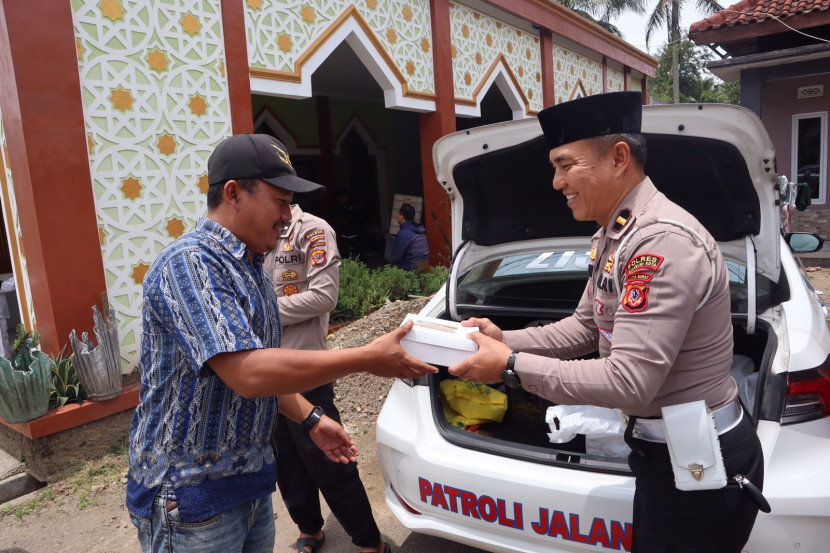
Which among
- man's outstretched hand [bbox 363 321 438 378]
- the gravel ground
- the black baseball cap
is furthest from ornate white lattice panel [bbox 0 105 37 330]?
man's outstretched hand [bbox 363 321 438 378]

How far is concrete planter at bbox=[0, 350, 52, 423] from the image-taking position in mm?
3555

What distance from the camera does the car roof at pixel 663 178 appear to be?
2.20 meters

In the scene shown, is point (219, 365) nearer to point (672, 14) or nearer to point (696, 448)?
point (696, 448)

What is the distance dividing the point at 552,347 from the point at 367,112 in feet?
37.1

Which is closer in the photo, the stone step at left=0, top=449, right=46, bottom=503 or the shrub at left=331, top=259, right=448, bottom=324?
the stone step at left=0, top=449, right=46, bottom=503

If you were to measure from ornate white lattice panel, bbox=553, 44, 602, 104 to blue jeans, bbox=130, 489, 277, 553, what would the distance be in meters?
9.97

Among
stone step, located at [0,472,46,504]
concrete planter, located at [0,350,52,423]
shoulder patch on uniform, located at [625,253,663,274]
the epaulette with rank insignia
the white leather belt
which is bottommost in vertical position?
stone step, located at [0,472,46,504]

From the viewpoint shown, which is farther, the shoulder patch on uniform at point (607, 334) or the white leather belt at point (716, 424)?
the shoulder patch on uniform at point (607, 334)

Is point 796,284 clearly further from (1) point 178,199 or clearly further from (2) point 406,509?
(1) point 178,199

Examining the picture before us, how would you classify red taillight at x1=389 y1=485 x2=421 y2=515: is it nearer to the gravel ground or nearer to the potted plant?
the gravel ground

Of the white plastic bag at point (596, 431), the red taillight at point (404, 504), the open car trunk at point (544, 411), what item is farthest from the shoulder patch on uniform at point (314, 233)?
the white plastic bag at point (596, 431)

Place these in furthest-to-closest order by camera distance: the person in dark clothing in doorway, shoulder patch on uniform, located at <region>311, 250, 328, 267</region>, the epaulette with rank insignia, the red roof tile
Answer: the red roof tile
the person in dark clothing in doorway
shoulder patch on uniform, located at <region>311, 250, 328, 267</region>
the epaulette with rank insignia

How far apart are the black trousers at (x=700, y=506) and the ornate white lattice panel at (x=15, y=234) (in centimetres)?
434

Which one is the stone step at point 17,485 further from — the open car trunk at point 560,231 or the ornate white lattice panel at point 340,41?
the ornate white lattice panel at point 340,41
